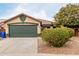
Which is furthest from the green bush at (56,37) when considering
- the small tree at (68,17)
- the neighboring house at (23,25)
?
the small tree at (68,17)

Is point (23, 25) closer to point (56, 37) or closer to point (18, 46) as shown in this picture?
point (18, 46)

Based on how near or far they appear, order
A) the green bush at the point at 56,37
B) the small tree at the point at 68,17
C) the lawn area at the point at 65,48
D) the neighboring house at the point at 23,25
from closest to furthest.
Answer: the lawn area at the point at 65,48
the small tree at the point at 68,17
the neighboring house at the point at 23,25
the green bush at the point at 56,37

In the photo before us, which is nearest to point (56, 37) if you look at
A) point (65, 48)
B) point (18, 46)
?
point (65, 48)

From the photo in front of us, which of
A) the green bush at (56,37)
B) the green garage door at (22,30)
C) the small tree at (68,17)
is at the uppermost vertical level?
the small tree at (68,17)

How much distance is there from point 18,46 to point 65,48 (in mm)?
2297

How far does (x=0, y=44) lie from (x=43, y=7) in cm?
327

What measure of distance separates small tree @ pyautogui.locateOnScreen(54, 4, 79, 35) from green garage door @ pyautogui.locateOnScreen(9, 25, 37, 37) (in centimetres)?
140

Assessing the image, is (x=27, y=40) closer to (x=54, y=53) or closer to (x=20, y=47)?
(x=20, y=47)

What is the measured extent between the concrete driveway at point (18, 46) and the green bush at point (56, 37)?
2.22 feet

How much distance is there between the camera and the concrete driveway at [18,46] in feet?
43.6

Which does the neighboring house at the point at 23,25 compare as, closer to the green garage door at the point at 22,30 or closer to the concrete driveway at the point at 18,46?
the green garage door at the point at 22,30

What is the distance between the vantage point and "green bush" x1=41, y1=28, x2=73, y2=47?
14.3 m

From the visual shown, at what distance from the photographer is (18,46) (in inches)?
563

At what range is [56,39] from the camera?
566 inches
